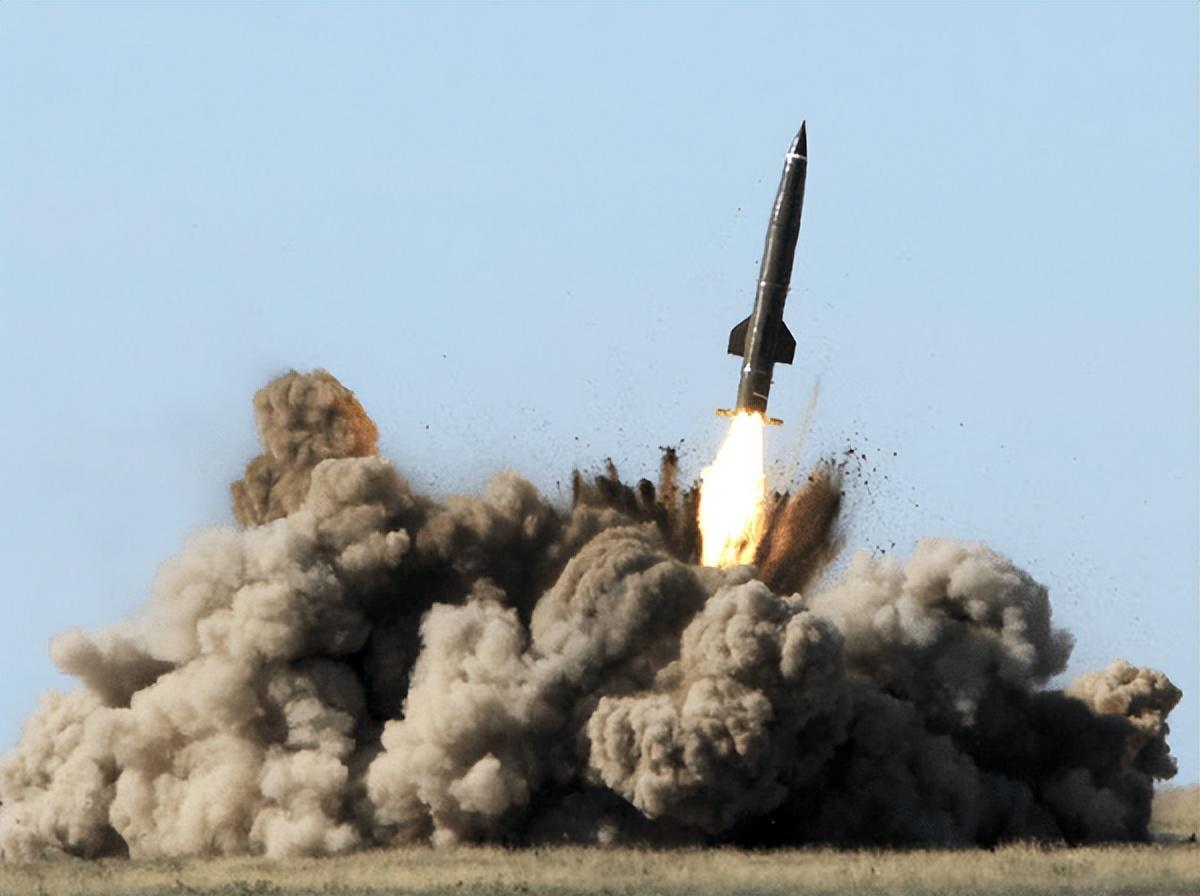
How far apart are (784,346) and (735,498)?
2.93 metres

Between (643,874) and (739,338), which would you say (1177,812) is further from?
(643,874)

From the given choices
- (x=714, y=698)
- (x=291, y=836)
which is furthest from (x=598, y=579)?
(x=291, y=836)

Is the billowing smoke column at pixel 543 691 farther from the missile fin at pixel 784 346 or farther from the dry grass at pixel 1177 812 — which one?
the dry grass at pixel 1177 812

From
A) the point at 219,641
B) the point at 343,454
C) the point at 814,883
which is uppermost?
the point at 343,454

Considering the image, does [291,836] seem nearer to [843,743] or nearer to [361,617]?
[361,617]

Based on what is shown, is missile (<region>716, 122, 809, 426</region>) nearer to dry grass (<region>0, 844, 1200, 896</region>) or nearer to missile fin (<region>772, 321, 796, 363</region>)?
missile fin (<region>772, 321, 796, 363</region>)

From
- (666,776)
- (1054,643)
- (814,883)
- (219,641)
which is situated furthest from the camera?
(1054,643)

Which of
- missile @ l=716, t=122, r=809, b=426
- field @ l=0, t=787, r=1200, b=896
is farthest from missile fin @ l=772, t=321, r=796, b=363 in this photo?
field @ l=0, t=787, r=1200, b=896

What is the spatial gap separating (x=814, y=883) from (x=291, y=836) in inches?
385

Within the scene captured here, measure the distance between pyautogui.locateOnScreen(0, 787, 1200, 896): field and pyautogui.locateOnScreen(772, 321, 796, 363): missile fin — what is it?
1007cm

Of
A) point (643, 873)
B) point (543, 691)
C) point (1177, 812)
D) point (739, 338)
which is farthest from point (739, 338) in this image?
point (1177, 812)

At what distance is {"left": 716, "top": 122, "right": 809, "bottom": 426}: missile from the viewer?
187ft

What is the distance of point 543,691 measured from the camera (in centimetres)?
5253

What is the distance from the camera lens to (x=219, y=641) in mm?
54000
